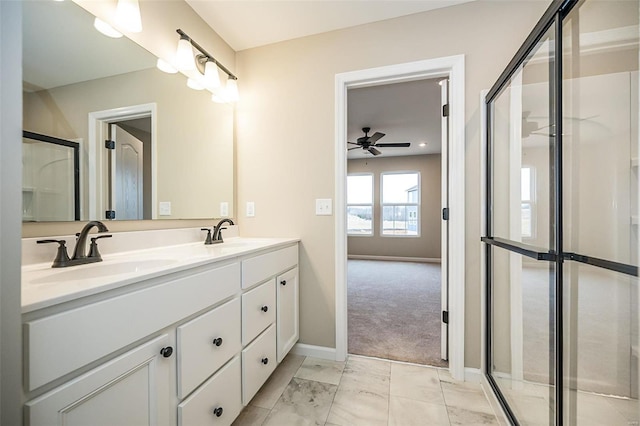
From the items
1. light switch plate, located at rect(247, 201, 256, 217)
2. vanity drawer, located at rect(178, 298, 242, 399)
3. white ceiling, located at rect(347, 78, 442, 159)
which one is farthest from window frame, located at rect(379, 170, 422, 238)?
→ vanity drawer, located at rect(178, 298, 242, 399)

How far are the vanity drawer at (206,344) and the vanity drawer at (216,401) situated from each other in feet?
0.13

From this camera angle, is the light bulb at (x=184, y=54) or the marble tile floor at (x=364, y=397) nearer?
the marble tile floor at (x=364, y=397)

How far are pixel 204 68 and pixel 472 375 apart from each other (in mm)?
2752

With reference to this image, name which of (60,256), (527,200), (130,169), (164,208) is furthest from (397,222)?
(60,256)

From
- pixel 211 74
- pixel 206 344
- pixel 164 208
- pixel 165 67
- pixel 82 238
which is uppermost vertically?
pixel 211 74

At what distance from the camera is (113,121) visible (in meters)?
1.32

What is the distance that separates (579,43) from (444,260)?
4.32 feet

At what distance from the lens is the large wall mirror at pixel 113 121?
1055 millimetres

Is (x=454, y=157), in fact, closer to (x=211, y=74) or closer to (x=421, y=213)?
(x=211, y=74)

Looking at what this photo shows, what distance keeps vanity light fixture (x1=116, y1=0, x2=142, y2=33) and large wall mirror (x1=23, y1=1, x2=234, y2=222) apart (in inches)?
3.3

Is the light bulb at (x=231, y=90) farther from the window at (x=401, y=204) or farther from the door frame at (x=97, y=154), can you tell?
the window at (x=401, y=204)

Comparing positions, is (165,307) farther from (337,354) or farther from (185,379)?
(337,354)

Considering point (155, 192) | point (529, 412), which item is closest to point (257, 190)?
point (155, 192)

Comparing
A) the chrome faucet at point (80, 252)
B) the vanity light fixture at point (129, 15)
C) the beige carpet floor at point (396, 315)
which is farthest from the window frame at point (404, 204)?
the chrome faucet at point (80, 252)
